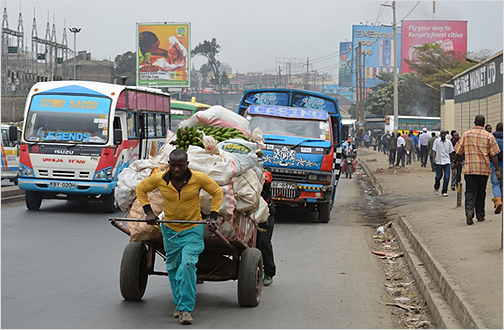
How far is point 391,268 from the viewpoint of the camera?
1066cm

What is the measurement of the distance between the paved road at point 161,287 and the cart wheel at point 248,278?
10 centimetres

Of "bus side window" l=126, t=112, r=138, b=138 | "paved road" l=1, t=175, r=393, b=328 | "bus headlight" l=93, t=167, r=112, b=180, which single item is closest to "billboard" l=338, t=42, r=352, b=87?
"bus side window" l=126, t=112, r=138, b=138

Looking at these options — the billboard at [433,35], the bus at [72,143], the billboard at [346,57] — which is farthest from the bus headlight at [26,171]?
the billboard at [346,57]

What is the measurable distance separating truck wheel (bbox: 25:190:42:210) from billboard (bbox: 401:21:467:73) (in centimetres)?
6154

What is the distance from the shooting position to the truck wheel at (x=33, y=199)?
1684 cm

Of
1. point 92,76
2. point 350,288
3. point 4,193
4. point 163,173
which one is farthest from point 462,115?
point 92,76

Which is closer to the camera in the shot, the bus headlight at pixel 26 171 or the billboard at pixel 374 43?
the bus headlight at pixel 26 171

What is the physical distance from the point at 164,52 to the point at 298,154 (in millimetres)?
40585

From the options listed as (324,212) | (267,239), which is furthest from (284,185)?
(267,239)

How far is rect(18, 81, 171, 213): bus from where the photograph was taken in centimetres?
1628

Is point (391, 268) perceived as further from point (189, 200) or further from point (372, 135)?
point (372, 135)

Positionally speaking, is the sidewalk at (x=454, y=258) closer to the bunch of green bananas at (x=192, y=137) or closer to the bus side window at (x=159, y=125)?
the bunch of green bananas at (x=192, y=137)

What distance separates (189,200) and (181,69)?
4816 cm

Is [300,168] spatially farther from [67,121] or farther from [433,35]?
[433,35]
